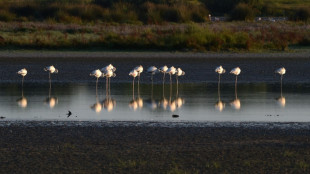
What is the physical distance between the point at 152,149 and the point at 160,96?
8.54 metres

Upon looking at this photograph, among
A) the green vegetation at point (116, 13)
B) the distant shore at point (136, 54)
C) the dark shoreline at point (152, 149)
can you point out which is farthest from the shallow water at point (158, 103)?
the green vegetation at point (116, 13)

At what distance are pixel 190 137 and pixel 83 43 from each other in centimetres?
2480

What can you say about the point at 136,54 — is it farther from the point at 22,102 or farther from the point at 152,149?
the point at 152,149

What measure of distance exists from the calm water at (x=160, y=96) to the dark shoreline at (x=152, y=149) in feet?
5.88

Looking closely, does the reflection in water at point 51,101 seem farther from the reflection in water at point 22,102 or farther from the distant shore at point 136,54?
the distant shore at point 136,54

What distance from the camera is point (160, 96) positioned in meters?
21.2

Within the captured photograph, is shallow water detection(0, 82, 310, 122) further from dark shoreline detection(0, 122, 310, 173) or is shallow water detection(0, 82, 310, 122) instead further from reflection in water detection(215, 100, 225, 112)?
dark shoreline detection(0, 122, 310, 173)

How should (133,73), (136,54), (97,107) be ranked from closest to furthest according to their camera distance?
1. (97,107)
2. (133,73)
3. (136,54)

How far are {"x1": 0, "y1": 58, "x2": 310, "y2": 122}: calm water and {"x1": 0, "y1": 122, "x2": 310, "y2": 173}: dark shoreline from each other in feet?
5.88

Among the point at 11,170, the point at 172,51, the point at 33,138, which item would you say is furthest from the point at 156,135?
the point at 172,51

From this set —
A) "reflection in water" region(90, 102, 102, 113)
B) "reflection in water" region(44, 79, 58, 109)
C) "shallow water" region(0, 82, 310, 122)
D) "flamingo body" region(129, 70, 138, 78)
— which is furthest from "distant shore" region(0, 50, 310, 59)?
"reflection in water" region(90, 102, 102, 113)

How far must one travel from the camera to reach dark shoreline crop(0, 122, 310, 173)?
1133 cm

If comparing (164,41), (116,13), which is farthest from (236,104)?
(116,13)

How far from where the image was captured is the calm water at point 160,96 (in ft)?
56.7
